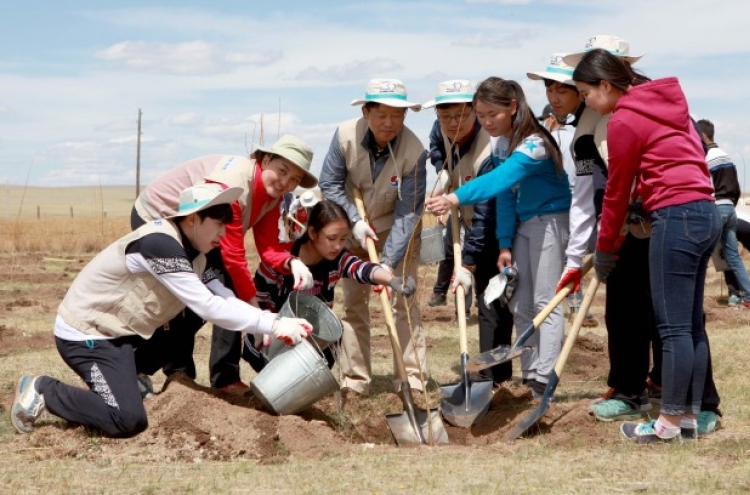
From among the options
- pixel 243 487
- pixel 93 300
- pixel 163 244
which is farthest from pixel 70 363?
pixel 243 487

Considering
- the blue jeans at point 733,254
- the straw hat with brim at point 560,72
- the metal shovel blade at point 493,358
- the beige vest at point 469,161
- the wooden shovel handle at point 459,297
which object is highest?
the straw hat with brim at point 560,72

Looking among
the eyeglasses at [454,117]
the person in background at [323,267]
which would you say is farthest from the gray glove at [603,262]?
the eyeglasses at [454,117]

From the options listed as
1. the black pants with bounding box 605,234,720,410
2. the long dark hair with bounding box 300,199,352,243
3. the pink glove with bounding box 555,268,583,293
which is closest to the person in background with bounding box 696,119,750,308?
the black pants with bounding box 605,234,720,410

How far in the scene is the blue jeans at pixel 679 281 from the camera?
15.3 feet

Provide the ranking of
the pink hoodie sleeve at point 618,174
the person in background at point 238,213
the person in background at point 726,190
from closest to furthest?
1. the pink hoodie sleeve at point 618,174
2. the person in background at point 238,213
3. the person in background at point 726,190

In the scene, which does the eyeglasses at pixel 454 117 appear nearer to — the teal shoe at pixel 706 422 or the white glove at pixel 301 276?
the white glove at pixel 301 276

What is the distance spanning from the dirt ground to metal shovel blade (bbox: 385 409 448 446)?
0.34 feet

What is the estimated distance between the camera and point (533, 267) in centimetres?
584

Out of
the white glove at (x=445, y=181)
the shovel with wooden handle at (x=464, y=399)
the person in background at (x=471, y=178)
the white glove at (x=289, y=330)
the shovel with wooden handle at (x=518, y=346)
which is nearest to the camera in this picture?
the white glove at (x=289, y=330)

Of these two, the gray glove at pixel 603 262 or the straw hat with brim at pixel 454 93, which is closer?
the gray glove at pixel 603 262

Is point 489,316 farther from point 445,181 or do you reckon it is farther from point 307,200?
point 307,200

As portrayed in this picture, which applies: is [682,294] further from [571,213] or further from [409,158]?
[409,158]

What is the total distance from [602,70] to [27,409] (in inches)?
136

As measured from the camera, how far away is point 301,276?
5.60 m
